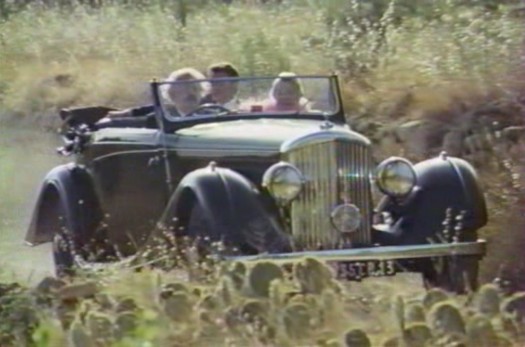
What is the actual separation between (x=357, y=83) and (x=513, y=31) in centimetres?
112

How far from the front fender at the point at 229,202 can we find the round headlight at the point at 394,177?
61 centimetres

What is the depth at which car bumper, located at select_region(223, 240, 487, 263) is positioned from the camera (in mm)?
7371

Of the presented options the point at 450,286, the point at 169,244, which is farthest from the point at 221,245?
the point at 450,286

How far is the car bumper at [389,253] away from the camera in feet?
24.2

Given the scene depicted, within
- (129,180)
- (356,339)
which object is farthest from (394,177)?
(356,339)

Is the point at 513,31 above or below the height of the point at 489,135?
above

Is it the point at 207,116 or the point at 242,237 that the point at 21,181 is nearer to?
the point at 207,116

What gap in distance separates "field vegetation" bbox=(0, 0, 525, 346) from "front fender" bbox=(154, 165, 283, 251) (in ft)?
1.01

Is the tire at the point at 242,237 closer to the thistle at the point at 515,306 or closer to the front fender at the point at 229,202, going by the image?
the front fender at the point at 229,202

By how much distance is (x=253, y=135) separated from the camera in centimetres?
816

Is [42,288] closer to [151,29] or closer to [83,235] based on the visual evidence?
[83,235]

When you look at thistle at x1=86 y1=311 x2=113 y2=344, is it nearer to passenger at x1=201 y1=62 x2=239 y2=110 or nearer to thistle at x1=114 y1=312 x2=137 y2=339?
thistle at x1=114 y1=312 x2=137 y2=339

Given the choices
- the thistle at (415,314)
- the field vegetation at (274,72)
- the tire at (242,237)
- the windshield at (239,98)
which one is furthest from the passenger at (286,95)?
the thistle at (415,314)

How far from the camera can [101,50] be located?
1150cm
